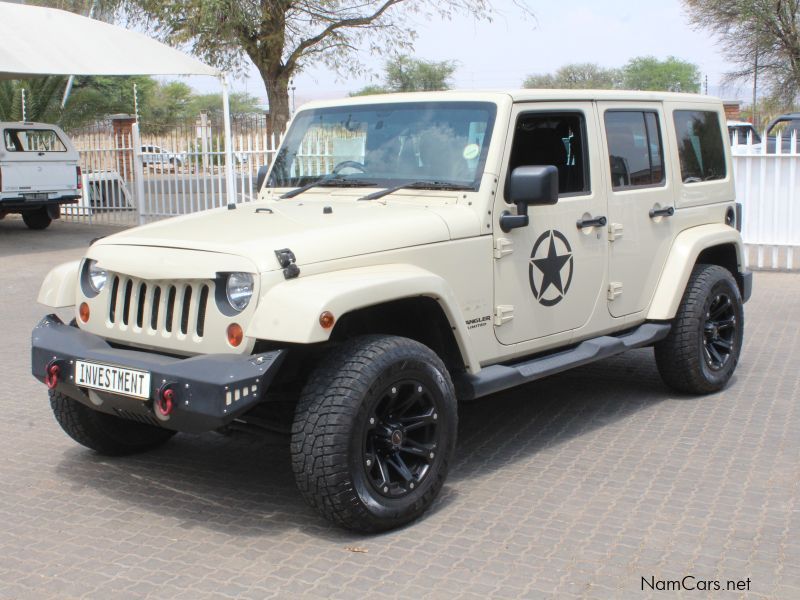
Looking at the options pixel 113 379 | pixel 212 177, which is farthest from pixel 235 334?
pixel 212 177

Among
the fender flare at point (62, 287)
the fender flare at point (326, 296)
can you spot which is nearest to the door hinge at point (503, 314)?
the fender flare at point (326, 296)

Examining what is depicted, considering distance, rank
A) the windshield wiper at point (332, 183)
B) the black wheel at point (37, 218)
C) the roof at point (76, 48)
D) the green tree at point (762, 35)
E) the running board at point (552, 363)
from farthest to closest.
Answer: the green tree at point (762, 35)
the black wheel at point (37, 218)
the roof at point (76, 48)
the windshield wiper at point (332, 183)
the running board at point (552, 363)

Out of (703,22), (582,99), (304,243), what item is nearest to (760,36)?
(703,22)

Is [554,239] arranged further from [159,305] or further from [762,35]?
[762,35]

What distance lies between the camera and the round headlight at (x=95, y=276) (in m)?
4.78

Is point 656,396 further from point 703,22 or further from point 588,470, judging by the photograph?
point 703,22

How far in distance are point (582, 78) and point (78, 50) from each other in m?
43.8

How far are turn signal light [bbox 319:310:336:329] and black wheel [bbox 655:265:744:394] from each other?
297 cm

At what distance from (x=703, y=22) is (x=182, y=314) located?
3099 centimetres

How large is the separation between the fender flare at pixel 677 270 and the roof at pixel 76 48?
1259 centimetres

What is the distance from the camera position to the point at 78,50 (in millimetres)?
17250

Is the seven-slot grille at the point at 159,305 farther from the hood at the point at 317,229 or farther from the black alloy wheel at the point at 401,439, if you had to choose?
the black alloy wheel at the point at 401,439

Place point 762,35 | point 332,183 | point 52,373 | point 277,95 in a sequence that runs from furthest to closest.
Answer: point 762,35, point 277,95, point 332,183, point 52,373

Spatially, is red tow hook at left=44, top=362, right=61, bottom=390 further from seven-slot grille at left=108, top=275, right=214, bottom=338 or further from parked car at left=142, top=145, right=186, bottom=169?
parked car at left=142, top=145, right=186, bottom=169
